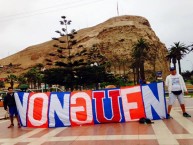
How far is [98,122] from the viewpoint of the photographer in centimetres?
1116

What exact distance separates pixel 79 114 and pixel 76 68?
5231 cm

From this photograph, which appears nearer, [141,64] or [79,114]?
[79,114]

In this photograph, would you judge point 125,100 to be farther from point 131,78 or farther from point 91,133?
point 131,78

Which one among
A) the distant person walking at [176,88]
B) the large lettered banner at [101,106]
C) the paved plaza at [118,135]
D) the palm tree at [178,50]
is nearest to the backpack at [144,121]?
the paved plaza at [118,135]

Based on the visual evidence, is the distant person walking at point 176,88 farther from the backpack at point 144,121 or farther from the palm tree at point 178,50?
the palm tree at point 178,50

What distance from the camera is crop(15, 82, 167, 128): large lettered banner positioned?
11.1 meters

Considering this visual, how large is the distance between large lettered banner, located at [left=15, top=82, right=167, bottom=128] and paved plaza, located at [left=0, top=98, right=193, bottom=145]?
1.63 feet

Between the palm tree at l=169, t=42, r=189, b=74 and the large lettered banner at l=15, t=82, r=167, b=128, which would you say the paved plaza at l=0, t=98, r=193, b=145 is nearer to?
the large lettered banner at l=15, t=82, r=167, b=128

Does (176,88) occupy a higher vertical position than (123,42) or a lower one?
lower

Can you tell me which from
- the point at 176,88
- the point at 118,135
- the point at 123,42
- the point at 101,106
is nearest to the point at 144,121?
the point at 101,106

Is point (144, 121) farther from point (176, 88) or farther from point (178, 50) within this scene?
point (178, 50)

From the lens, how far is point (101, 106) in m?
11.3

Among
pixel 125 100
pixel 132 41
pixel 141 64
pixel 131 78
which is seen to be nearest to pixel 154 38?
pixel 132 41

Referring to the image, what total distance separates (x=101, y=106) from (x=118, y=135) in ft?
9.30
